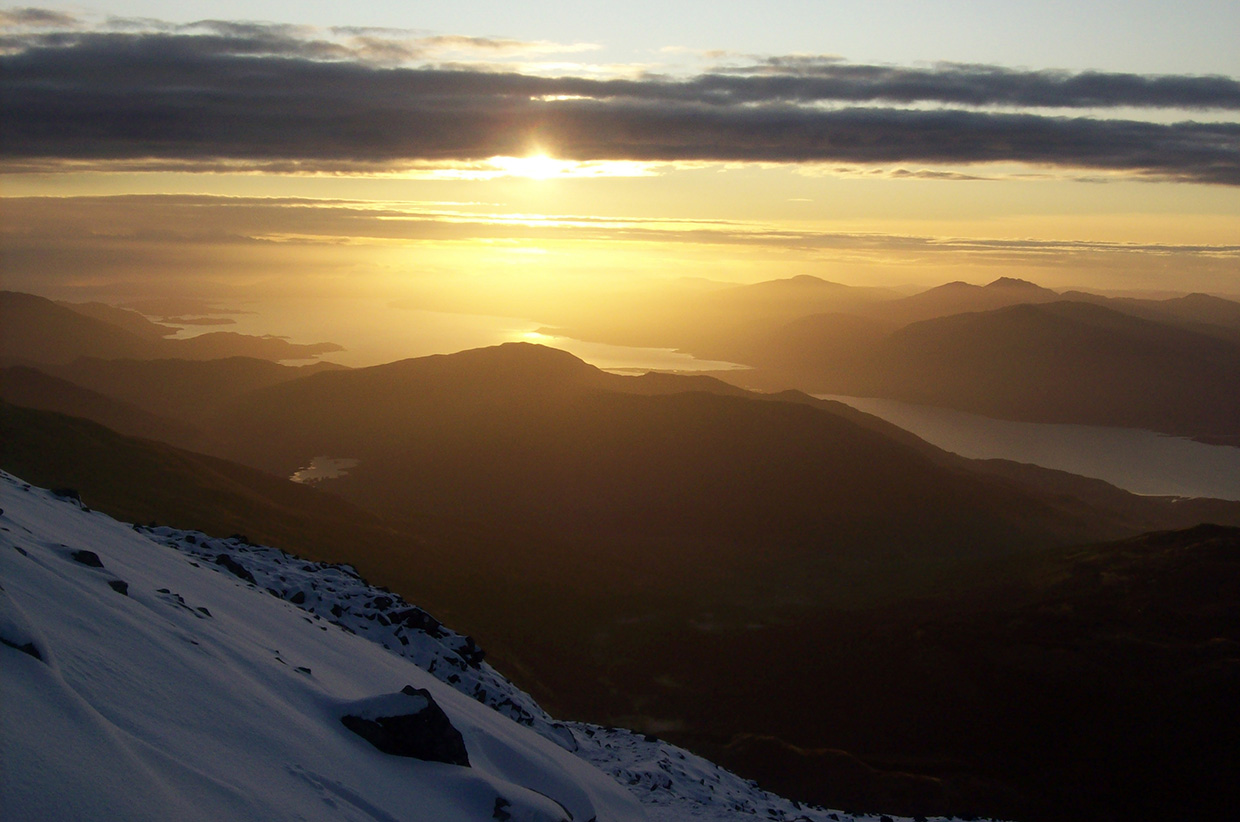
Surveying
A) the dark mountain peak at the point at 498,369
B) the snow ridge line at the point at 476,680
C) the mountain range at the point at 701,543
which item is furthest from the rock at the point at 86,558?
the dark mountain peak at the point at 498,369

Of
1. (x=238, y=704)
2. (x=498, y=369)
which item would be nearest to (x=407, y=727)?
(x=238, y=704)

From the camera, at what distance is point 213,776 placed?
9.55 meters

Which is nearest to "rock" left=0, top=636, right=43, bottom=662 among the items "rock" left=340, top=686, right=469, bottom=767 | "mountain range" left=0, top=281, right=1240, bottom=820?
"rock" left=340, top=686, right=469, bottom=767

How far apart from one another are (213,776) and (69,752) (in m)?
2.10

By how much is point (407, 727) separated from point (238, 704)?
11.1 feet

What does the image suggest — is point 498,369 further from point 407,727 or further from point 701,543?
point 407,727

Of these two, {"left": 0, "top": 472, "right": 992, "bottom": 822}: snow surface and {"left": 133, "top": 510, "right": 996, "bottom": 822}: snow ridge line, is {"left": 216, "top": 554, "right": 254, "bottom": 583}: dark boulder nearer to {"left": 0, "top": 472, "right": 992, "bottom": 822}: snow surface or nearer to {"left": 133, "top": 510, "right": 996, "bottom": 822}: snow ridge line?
{"left": 133, "top": 510, "right": 996, "bottom": 822}: snow ridge line

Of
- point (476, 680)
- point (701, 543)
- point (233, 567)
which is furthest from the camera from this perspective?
point (701, 543)

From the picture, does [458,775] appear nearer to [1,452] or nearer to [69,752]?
[69,752]

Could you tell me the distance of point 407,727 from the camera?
46.6 feet

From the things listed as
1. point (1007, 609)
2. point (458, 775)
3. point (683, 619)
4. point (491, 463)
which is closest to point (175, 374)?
point (491, 463)

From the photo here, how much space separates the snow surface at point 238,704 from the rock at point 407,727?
0.60 ft

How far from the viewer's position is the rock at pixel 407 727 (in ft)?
46.0

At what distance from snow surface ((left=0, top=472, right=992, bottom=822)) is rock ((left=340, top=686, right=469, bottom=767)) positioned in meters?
0.18
